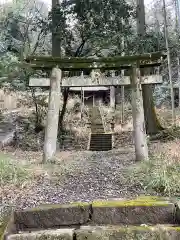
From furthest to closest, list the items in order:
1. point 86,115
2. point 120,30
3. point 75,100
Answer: point 75,100, point 86,115, point 120,30

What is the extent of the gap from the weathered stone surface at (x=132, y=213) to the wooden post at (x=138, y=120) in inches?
124

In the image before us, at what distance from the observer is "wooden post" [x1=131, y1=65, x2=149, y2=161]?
7625 millimetres

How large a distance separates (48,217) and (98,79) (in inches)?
164

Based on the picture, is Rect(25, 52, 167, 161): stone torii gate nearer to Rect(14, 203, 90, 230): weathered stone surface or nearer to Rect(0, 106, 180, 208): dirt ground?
Rect(0, 106, 180, 208): dirt ground

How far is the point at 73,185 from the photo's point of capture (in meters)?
5.88

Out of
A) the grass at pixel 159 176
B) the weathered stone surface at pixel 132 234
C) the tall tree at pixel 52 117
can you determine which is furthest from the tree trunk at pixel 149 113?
the weathered stone surface at pixel 132 234

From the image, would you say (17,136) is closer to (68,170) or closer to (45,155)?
(45,155)

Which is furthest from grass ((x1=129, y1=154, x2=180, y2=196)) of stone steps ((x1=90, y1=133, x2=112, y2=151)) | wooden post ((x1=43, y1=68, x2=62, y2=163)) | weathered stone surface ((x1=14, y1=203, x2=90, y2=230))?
stone steps ((x1=90, y1=133, x2=112, y2=151))

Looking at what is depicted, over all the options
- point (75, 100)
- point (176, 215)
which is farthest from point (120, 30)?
point (75, 100)

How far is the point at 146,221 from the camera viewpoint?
4453mm

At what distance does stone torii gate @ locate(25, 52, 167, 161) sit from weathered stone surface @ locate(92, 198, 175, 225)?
319cm

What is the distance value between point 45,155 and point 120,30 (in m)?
6.07

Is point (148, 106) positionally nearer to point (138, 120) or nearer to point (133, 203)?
point (138, 120)

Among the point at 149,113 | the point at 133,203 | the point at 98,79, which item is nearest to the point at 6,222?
the point at 133,203
